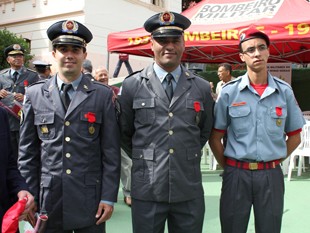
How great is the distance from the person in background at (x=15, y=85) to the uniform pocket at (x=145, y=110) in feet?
10.2

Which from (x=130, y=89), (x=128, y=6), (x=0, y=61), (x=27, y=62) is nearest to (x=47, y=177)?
(x=130, y=89)

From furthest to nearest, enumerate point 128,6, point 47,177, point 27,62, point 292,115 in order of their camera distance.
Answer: point 128,6 → point 27,62 → point 292,115 → point 47,177

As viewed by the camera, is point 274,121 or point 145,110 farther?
point 274,121

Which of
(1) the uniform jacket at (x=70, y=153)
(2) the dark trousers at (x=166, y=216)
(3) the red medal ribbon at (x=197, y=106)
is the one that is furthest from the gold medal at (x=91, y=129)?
(3) the red medal ribbon at (x=197, y=106)

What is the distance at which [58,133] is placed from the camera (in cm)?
223

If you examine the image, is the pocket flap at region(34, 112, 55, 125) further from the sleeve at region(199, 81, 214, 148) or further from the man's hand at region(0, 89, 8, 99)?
the man's hand at region(0, 89, 8, 99)

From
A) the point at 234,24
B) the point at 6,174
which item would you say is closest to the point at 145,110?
the point at 6,174

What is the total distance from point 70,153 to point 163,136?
0.58m

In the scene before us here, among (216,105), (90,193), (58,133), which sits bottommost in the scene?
(90,193)

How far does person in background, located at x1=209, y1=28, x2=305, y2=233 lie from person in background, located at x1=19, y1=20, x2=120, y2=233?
33.3 inches

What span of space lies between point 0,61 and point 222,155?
11.9m

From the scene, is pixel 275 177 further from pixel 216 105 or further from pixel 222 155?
pixel 216 105

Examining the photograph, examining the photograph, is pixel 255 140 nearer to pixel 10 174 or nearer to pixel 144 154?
pixel 144 154

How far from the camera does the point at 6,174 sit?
2.00 m
